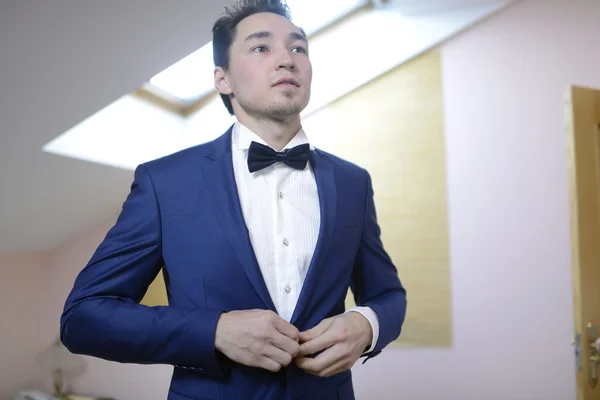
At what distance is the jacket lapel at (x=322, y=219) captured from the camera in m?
0.90

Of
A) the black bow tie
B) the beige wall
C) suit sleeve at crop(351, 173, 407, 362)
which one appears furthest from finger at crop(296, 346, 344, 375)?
the beige wall

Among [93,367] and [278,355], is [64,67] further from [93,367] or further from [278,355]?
[93,367]

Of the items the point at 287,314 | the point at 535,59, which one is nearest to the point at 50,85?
the point at 287,314

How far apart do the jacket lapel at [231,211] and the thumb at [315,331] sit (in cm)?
8

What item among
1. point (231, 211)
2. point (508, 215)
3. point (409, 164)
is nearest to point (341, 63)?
point (409, 164)

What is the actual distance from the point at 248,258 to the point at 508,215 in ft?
4.56

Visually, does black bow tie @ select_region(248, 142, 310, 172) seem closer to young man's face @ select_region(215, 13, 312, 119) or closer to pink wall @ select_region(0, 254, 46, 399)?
young man's face @ select_region(215, 13, 312, 119)

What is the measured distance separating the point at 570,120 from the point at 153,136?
57.7 inches

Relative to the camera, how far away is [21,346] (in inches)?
80.5

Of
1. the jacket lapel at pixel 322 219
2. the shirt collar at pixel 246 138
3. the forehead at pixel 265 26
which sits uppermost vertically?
the forehead at pixel 265 26

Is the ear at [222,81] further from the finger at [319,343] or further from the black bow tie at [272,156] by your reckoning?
the finger at [319,343]

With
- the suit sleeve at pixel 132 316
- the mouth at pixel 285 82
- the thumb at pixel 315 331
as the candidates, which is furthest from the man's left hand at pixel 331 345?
the mouth at pixel 285 82

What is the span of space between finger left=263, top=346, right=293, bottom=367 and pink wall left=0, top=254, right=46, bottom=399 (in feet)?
5.42

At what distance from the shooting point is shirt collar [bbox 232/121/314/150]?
1012mm
